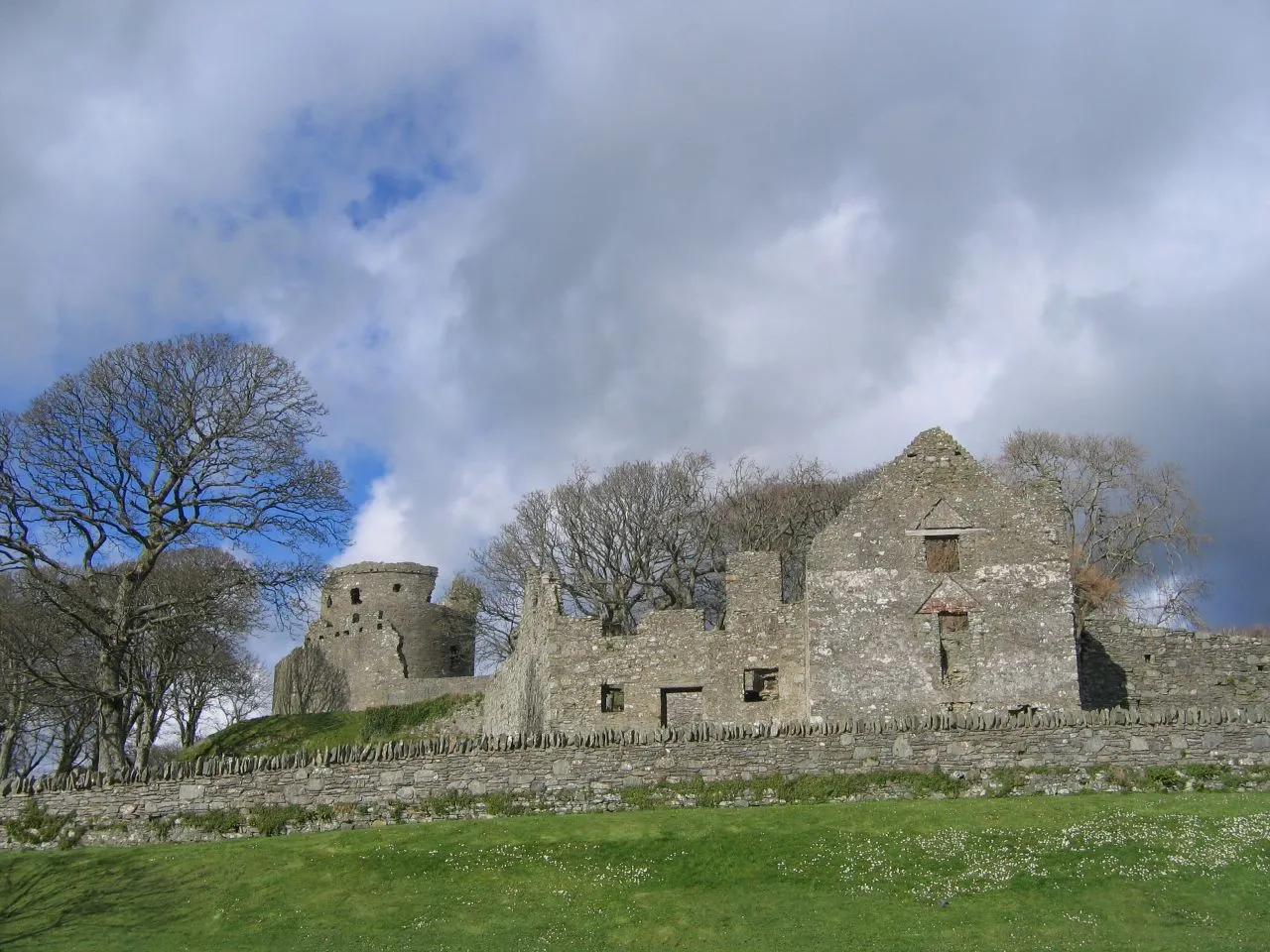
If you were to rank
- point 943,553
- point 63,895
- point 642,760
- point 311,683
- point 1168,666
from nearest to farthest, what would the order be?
point 63,895 → point 642,760 → point 943,553 → point 1168,666 → point 311,683

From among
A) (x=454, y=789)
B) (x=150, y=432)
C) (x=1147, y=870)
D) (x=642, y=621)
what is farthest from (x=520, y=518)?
(x=1147, y=870)

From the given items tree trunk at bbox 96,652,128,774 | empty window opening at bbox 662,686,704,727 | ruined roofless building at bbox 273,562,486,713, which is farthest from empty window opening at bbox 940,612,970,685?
ruined roofless building at bbox 273,562,486,713

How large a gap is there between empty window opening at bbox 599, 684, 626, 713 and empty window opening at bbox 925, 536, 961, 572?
877 centimetres

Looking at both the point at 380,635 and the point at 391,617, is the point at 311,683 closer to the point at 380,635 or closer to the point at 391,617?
the point at 380,635

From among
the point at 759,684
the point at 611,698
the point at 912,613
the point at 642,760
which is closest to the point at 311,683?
the point at 611,698

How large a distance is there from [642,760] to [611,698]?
36.0ft

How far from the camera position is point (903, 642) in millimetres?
27906

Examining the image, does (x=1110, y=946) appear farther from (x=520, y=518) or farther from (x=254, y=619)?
(x=520, y=518)

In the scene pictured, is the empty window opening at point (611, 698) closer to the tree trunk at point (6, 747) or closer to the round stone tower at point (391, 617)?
the round stone tower at point (391, 617)

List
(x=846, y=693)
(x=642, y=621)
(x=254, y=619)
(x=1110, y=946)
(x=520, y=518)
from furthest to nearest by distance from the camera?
(x=520, y=518), (x=254, y=619), (x=642, y=621), (x=846, y=693), (x=1110, y=946)

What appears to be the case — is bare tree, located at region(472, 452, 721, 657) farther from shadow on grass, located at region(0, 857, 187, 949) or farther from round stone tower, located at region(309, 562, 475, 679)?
shadow on grass, located at region(0, 857, 187, 949)

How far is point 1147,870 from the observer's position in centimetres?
1617

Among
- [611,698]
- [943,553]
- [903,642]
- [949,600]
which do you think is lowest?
[611,698]

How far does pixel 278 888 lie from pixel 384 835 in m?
2.22
